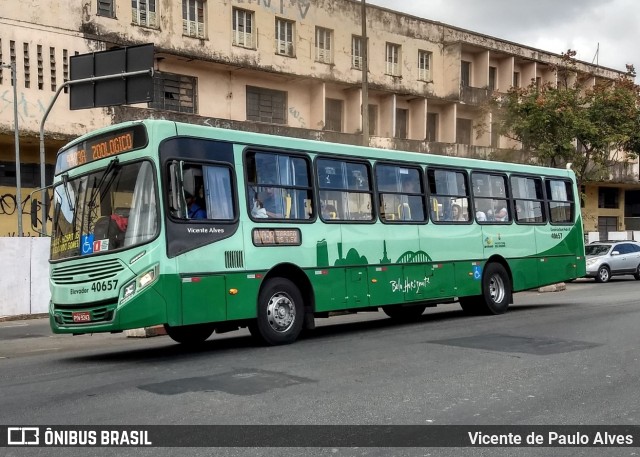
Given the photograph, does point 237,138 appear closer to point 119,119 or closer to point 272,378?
point 272,378

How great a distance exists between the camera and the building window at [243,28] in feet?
97.3

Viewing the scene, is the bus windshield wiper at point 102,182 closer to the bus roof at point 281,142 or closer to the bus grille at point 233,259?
the bus roof at point 281,142

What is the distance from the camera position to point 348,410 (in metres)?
6.75

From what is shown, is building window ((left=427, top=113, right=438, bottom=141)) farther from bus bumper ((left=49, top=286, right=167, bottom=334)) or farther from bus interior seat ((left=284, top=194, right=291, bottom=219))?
bus bumper ((left=49, top=286, right=167, bottom=334))

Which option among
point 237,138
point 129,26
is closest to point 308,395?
point 237,138

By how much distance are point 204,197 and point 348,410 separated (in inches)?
173

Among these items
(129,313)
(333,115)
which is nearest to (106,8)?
(333,115)

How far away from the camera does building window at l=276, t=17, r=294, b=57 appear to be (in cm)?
3120

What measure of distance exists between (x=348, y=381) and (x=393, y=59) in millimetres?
29254

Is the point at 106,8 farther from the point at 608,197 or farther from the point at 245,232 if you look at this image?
the point at 608,197

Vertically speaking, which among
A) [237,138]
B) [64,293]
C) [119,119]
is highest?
[119,119]

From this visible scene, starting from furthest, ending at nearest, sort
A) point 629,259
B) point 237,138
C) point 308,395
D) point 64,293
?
point 629,259, point 237,138, point 64,293, point 308,395

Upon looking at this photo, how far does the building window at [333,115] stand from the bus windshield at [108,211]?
936 inches

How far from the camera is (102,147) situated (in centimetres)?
1031
